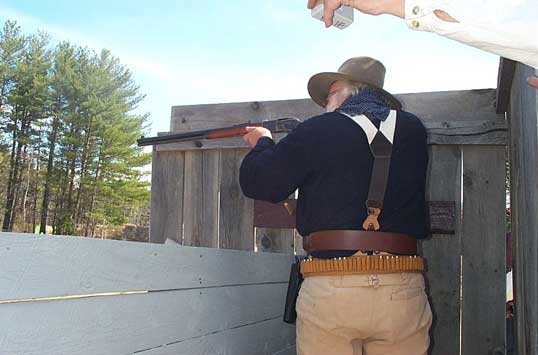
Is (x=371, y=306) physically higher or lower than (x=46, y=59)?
lower

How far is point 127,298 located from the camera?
173cm

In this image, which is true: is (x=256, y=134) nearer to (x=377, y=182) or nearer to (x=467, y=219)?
(x=377, y=182)

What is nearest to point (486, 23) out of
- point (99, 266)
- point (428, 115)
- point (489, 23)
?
point (489, 23)

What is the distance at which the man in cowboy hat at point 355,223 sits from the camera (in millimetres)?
2156

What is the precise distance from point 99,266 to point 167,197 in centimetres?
276

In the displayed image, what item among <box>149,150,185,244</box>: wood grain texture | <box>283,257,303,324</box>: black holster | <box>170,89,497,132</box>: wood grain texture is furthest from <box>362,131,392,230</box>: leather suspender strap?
<box>149,150,185,244</box>: wood grain texture

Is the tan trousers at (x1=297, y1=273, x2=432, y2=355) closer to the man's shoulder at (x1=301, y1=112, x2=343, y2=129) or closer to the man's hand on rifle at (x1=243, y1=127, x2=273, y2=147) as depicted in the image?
the man's shoulder at (x1=301, y1=112, x2=343, y2=129)

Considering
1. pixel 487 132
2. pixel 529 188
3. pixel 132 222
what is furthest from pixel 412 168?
pixel 132 222

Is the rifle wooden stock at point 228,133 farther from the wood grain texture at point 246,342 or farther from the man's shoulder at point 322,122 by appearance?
the wood grain texture at point 246,342

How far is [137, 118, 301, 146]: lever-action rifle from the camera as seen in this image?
347cm

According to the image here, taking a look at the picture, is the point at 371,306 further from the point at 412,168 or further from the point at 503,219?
the point at 503,219

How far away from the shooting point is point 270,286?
9.47ft

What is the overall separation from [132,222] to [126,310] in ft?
126

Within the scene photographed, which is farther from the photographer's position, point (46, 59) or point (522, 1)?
point (46, 59)
